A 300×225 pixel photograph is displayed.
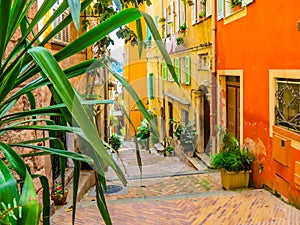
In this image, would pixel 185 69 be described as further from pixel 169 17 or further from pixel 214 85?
pixel 169 17

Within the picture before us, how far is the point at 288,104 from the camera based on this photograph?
4.55 metres

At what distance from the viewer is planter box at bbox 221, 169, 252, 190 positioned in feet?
17.8

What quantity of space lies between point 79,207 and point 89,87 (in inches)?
83.1

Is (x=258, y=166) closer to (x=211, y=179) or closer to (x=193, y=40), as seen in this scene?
(x=211, y=179)

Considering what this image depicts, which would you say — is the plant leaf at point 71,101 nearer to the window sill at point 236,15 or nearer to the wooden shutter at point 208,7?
the window sill at point 236,15

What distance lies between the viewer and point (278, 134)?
4.75m

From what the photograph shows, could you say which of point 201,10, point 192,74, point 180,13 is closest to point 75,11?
point 201,10

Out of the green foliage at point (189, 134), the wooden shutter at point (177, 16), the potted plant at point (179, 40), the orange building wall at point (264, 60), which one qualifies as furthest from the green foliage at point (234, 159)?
the wooden shutter at point (177, 16)

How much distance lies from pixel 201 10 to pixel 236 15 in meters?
2.27

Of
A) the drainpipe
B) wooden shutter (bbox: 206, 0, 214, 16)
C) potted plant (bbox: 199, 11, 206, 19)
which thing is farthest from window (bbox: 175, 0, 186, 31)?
the drainpipe

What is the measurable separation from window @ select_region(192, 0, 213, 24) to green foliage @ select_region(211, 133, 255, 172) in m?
3.23

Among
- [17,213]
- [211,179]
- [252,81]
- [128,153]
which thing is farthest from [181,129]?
[17,213]

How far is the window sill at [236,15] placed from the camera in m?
5.89

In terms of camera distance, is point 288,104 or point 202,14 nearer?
point 288,104
